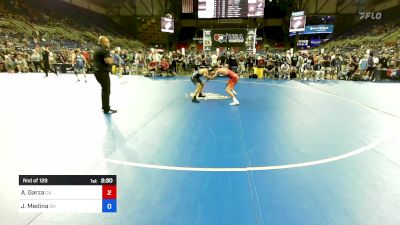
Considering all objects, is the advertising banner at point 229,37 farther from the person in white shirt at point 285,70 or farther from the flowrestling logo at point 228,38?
the person in white shirt at point 285,70

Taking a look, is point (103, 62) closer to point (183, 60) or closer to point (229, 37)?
point (183, 60)

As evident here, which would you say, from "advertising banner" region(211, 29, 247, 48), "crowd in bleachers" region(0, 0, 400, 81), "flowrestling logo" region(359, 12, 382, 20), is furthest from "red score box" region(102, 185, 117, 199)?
"flowrestling logo" region(359, 12, 382, 20)

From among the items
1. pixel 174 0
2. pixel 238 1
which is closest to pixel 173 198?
pixel 238 1

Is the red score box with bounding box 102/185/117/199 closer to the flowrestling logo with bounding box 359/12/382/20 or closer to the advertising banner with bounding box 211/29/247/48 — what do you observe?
the advertising banner with bounding box 211/29/247/48

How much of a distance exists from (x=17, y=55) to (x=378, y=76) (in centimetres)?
2515

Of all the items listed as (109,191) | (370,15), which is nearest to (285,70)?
(109,191)

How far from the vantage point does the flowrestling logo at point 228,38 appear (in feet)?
69.8

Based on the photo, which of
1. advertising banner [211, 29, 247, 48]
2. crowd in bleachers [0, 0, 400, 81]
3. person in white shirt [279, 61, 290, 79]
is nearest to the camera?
crowd in bleachers [0, 0, 400, 81]

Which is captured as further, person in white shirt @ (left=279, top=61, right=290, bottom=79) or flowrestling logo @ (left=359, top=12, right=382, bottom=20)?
flowrestling logo @ (left=359, top=12, right=382, bottom=20)

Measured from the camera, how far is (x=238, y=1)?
85.5ft

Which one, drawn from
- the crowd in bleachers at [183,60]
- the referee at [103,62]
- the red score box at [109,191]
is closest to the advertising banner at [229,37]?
the crowd in bleachers at [183,60]
